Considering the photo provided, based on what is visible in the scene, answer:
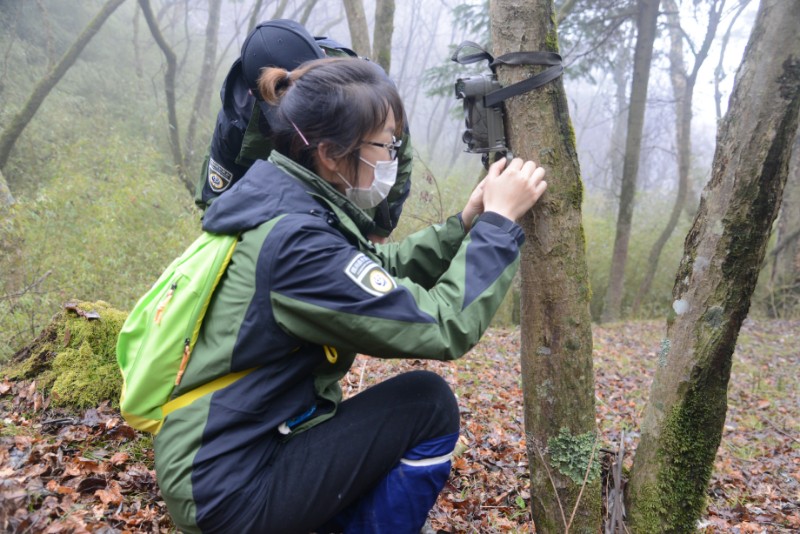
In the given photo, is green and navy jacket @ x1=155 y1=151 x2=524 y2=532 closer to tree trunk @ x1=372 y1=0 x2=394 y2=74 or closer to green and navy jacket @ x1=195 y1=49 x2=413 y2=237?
green and navy jacket @ x1=195 y1=49 x2=413 y2=237

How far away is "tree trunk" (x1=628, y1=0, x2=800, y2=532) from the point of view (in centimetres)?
181

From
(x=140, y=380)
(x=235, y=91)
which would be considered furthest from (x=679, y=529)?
(x=235, y=91)

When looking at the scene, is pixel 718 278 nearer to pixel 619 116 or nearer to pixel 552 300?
pixel 552 300

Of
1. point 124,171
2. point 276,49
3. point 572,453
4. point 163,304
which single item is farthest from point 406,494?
point 124,171

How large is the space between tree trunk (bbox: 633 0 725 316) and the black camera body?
932 cm

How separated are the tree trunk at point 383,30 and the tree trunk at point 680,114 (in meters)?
5.48

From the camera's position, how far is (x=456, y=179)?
14242 millimetres

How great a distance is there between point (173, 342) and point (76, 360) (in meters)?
1.89

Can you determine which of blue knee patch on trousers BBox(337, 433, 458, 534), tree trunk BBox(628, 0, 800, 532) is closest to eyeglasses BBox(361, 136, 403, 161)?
blue knee patch on trousers BBox(337, 433, 458, 534)

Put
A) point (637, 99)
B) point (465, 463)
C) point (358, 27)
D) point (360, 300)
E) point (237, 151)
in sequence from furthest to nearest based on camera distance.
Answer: point (637, 99)
point (358, 27)
point (465, 463)
point (237, 151)
point (360, 300)

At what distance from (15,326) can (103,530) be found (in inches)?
151

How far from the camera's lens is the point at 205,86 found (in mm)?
13680

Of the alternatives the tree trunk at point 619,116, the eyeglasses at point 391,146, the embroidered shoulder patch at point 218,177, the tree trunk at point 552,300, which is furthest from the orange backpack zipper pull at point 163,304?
the tree trunk at point 619,116

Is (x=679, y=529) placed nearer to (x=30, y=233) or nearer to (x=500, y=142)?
(x=500, y=142)
